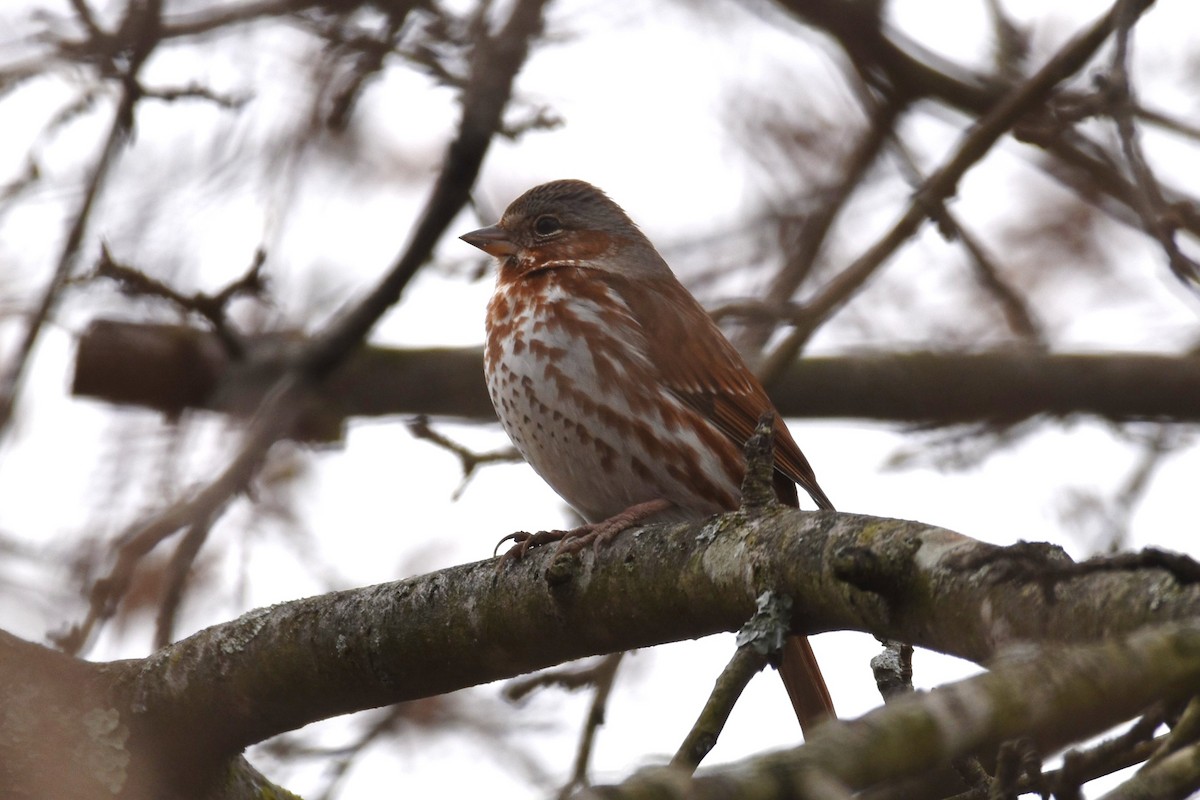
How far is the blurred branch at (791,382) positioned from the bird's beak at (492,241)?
3.15 ft

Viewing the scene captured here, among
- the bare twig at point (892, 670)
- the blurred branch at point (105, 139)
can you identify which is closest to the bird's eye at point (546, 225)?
the blurred branch at point (105, 139)

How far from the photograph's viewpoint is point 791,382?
7.39 m

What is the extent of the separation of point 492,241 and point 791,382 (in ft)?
6.37

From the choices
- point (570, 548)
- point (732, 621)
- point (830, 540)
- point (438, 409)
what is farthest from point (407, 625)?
point (438, 409)

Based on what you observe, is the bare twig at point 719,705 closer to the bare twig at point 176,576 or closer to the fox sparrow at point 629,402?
the fox sparrow at point 629,402

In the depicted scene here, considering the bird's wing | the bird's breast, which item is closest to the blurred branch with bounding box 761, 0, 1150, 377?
the bird's wing

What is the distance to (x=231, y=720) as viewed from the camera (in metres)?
4.10

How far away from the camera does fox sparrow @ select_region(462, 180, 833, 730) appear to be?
207 inches

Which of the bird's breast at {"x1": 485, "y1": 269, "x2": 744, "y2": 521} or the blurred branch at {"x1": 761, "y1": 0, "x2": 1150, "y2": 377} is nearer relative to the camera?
the bird's breast at {"x1": 485, "y1": 269, "x2": 744, "y2": 521}

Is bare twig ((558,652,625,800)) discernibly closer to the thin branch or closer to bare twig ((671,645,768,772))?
bare twig ((671,645,768,772))

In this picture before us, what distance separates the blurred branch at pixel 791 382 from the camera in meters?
7.05

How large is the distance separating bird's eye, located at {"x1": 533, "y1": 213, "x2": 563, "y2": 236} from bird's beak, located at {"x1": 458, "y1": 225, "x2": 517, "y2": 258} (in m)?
0.16

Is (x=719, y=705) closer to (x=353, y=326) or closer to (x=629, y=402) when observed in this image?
(x=629, y=402)

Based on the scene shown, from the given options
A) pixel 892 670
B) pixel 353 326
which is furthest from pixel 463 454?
pixel 892 670
